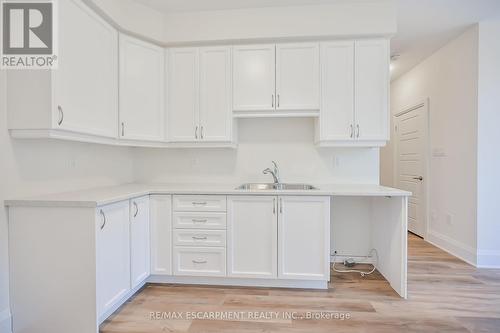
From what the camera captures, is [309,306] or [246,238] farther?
[246,238]

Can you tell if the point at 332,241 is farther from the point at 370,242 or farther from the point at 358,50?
the point at 358,50

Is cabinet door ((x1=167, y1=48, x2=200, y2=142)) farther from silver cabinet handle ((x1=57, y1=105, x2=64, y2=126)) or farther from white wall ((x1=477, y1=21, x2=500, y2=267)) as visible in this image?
white wall ((x1=477, y1=21, x2=500, y2=267))

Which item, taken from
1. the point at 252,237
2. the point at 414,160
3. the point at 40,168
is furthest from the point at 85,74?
the point at 414,160

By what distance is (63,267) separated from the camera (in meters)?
1.75

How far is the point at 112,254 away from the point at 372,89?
2635 millimetres

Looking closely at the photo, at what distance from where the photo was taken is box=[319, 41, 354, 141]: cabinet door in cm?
264

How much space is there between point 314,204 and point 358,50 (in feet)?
5.05

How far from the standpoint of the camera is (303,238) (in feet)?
7.81

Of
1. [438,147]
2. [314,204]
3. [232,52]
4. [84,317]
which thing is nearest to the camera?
[84,317]

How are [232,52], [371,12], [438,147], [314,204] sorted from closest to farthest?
1. [314,204]
2. [371,12]
3. [232,52]
4. [438,147]

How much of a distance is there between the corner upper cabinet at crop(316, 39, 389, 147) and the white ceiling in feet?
1.55

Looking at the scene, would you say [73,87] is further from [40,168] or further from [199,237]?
[199,237]

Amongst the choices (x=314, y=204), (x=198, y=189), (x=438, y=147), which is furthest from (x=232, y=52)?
(x=438, y=147)

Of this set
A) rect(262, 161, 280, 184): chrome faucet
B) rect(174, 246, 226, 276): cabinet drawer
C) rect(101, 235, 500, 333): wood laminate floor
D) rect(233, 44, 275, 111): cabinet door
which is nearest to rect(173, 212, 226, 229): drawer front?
rect(174, 246, 226, 276): cabinet drawer
